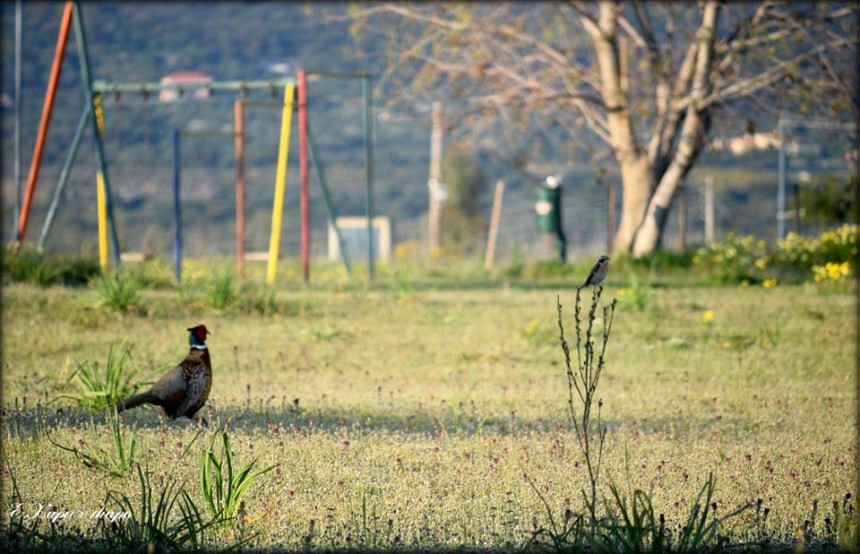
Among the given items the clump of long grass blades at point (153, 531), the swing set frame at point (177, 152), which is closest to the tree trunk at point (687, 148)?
the swing set frame at point (177, 152)

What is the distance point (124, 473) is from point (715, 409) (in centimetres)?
412

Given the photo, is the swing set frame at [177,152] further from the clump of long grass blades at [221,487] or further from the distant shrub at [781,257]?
the clump of long grass blades at [221,487]

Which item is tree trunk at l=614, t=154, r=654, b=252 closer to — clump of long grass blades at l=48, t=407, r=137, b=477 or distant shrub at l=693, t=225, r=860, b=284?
distant shrub at l=693, t=225, r=860, b=284

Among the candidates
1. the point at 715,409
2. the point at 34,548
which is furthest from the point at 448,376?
the point at 34,548

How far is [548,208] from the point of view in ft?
67.4

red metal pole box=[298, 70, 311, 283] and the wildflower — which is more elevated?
red metal pole box=[298, 70, 311, 283]

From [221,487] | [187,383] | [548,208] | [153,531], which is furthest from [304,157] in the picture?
[153,531]

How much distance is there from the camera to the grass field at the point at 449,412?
5152 millimetres

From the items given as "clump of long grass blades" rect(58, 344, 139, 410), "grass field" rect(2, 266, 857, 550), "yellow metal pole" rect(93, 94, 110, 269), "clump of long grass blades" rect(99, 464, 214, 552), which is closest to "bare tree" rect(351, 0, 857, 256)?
"yellow metal pole" rect(93, 94, 110, 269)

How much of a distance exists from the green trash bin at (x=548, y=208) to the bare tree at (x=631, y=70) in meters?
1.52

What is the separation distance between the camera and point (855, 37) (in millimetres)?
16062

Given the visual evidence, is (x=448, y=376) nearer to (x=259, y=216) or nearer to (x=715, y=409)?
(x=715, y=409)

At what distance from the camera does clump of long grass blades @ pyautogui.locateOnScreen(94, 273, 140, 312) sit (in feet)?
37.7

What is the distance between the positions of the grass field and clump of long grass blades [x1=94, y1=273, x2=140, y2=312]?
108 millimetres
